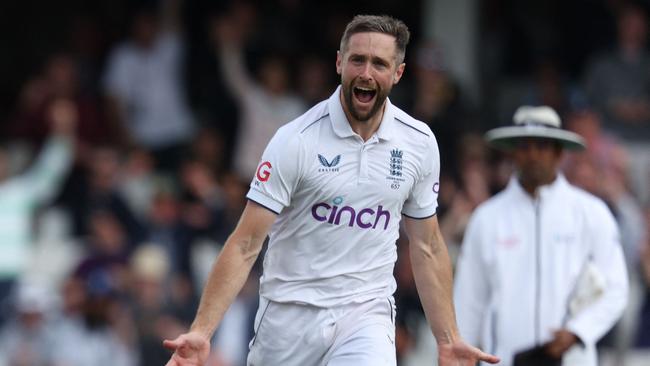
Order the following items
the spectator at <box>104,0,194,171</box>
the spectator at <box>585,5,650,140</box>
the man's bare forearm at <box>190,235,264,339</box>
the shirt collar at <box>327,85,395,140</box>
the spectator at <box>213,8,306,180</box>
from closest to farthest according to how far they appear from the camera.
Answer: the man's bare forearm at <box>190,235,264,339</box> → the shirt collar at <box>327,85,395,140</box> → the spectator at <box>585,5,650,140</box> → the spectator at <box>213,8,306,180</box> → the spectator at <box>104,0,194,171</box>

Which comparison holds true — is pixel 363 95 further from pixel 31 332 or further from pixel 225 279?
pixel 31 332

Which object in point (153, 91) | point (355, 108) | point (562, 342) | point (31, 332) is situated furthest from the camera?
point (153, 91)

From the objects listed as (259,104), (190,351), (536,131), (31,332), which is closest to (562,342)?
(536,131)

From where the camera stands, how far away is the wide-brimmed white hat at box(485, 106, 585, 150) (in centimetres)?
860

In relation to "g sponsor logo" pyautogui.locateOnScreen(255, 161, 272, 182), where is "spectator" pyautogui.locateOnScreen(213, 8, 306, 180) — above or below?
above

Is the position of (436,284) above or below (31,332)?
above

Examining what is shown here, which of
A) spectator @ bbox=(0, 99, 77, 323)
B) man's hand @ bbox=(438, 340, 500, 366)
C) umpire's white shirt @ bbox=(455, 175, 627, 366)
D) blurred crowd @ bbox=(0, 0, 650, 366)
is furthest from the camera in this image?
spectator @ bbox=(0, 99, 77, 323)

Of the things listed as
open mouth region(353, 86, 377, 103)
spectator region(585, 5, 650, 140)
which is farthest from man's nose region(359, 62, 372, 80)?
spectator region(585, 5, 650, 140)

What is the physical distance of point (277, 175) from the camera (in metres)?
6.75

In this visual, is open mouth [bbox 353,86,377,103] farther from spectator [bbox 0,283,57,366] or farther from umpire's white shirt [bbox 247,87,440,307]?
spectator [bbox 0,283,57,366]

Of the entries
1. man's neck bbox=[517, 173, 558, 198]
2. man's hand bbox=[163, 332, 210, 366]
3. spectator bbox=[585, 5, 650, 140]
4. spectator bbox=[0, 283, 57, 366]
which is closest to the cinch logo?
man's hand bbox=[163, 332, 210, 366]

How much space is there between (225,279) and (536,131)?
257 centimetres

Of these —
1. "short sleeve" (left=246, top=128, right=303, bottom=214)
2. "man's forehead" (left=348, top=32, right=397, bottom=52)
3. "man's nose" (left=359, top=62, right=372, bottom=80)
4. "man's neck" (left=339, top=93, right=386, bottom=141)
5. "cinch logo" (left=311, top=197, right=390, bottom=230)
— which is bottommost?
"cinch logo" (left=311, top=197, right=390, bottom=230)

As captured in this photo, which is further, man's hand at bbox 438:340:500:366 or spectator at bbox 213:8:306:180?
spectator at bbox 213:8:306:180
